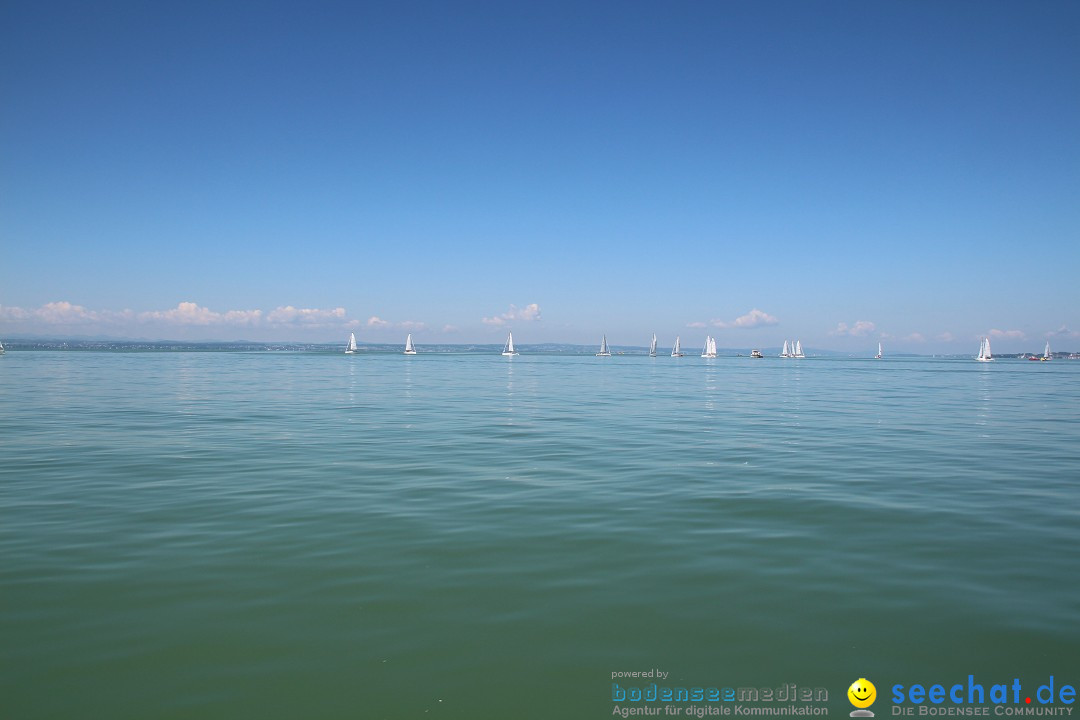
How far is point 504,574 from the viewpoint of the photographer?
8852 mm

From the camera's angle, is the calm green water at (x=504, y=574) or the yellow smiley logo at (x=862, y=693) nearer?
the yellow smiley logo at (x=862, y=693)

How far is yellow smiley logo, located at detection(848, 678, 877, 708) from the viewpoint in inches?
236

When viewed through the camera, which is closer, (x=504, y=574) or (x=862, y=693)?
(x=862, y=693)

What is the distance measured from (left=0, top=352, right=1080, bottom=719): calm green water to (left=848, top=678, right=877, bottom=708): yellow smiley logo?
9 centimetres

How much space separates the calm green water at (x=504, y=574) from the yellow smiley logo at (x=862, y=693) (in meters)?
0.09

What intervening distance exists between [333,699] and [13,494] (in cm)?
1192

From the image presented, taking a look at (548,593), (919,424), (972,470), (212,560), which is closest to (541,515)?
(548,593)

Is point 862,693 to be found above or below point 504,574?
below

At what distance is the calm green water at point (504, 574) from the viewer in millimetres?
6223

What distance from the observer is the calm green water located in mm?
6223

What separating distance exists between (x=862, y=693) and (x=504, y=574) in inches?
177

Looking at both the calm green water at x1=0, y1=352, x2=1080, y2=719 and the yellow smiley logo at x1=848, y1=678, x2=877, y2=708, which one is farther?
the calm green water at x1=0, y1=352, x2=1080, y2=719

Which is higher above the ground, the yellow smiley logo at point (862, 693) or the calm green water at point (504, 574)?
the calm green water at point (504, 574)

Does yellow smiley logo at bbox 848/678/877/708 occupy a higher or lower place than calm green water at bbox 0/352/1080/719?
lower
